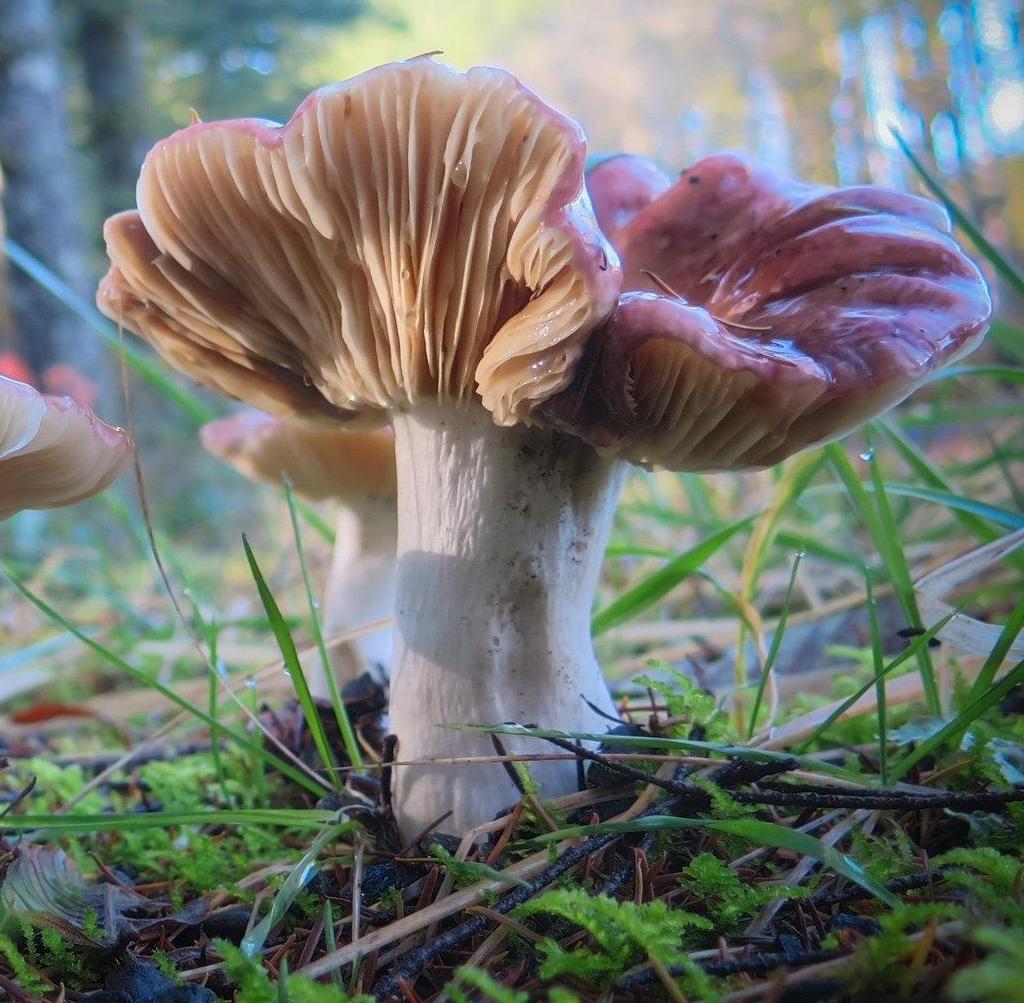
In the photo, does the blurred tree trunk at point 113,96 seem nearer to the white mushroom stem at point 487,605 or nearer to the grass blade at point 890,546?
the white mushroom stem at point 487,605

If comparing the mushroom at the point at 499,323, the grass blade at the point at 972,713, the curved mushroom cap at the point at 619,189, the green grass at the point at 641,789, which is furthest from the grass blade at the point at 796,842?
the curved mushroom cap at the point at 619,189

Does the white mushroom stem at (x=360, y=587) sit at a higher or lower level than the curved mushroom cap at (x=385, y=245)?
lower

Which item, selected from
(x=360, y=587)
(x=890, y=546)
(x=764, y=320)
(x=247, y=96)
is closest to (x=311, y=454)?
(x=360, y=587)

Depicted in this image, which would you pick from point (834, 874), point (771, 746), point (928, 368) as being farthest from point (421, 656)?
point (928, 368)

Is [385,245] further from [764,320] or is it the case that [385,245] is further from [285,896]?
[285,896]

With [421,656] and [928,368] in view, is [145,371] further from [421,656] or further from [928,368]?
[928,368]
